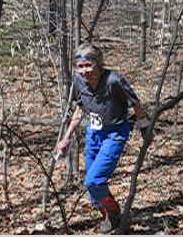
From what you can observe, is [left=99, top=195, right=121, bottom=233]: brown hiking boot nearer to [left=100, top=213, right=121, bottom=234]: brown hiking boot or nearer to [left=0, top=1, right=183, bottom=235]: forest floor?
[left=100, top=213, right=121, bottom=234]: brown hiking boot

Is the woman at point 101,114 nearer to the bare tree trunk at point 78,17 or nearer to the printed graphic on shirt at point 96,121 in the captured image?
the printed graphic on shirt at point 96,121

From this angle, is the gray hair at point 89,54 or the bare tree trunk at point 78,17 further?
the bare tree trunk at point 78,17

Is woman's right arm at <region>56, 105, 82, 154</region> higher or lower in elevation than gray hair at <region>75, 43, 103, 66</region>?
lower

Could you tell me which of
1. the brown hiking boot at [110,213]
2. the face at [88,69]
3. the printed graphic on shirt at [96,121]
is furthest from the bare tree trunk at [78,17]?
the brown hiking boot at [110,213]

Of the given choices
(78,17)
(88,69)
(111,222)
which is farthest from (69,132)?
(78,17)

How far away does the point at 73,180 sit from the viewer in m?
7.91

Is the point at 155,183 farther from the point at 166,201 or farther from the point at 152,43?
the point at 152,43

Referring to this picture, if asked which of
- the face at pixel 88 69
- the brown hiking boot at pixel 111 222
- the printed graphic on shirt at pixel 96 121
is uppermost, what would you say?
the face at pixel 88 69

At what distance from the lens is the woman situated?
548cm

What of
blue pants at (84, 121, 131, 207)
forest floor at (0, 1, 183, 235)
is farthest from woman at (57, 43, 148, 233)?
forest floor at (0, 1, 183, 235)

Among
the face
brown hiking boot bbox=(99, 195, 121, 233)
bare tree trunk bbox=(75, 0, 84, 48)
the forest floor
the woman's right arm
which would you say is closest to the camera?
the face

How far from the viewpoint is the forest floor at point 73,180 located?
6469 mm

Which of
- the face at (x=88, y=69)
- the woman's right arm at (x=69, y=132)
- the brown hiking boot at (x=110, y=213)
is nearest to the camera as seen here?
the face at (x=88, y=69)

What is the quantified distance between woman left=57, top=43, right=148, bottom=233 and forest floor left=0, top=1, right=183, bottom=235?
28cm
